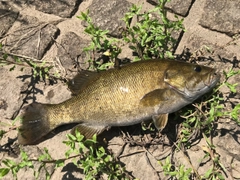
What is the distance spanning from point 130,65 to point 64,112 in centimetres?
92

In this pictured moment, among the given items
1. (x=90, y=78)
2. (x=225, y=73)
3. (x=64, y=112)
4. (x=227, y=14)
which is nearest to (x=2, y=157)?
(x=64, y=112)

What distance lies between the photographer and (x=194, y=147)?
410 cm

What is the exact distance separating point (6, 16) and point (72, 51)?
0.98 meters

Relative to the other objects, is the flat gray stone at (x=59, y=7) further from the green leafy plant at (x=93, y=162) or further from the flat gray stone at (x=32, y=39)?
the green leafy plant at (x=93, y=162)

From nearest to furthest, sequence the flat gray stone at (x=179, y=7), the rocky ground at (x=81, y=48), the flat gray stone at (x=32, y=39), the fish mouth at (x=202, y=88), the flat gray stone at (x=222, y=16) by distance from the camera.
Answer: the fish mouth at (x=202, y=88) < the rocky ground at (x=81, y=48) < the flat gray stone at (x=222, y=16) < the flat gray stone at (x=179, y=7) < the flat gray stone at (x=32, y=39)

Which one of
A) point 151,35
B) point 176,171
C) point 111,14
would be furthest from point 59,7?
point 176,171

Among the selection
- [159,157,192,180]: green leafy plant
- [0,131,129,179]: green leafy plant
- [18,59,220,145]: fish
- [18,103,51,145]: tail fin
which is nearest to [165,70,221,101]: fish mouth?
[18,59,220,145]: fish

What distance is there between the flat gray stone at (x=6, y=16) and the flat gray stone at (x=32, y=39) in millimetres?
113

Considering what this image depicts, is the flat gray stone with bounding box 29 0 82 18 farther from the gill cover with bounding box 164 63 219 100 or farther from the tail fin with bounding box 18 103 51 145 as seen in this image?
the gill cover with bounding box 164 63 219 100

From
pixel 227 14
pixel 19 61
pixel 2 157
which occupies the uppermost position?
pixel 227 14

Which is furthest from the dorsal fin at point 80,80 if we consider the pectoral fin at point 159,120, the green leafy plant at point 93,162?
the pectoral fin at point 159,120

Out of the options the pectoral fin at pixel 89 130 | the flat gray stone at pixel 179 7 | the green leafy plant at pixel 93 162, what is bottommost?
the green leafy plant at pixel 93 162

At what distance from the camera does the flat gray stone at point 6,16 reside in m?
4.50

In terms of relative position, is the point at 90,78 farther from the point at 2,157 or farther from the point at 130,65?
the point at 2,157
